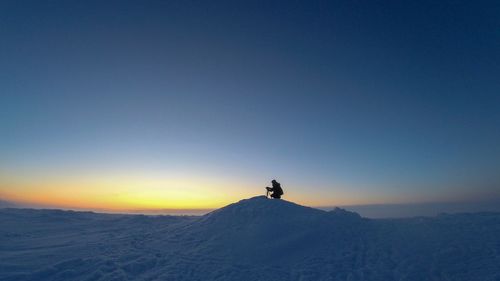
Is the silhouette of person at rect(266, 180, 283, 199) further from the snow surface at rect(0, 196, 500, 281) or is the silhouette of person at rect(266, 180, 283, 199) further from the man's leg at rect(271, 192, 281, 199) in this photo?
the snow surface at rect(0, 196, 500, 281)

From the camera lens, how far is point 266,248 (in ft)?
62.1

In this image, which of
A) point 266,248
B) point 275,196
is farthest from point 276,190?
point 266,248

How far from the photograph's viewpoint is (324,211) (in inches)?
935

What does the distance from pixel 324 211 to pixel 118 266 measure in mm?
12780

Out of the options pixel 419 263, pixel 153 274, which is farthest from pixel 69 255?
pixel 419 263

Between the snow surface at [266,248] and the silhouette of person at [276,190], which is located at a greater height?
the silhouette of person at [276,190]

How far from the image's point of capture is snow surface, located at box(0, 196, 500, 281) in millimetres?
16031

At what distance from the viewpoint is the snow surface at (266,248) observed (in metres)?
16.0

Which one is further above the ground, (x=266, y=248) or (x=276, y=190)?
(x=276, y=190)

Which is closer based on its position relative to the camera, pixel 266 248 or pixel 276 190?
pixel 266 248

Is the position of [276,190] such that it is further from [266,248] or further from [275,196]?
[266,248]

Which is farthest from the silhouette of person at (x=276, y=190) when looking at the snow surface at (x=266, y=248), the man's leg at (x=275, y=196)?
the snow surface at (x=266, y=248)

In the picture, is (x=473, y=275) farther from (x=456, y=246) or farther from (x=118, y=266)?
(x=118, y=266)

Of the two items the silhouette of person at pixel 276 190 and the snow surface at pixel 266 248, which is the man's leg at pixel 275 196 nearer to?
the silhouette of person at pixel 276 190
